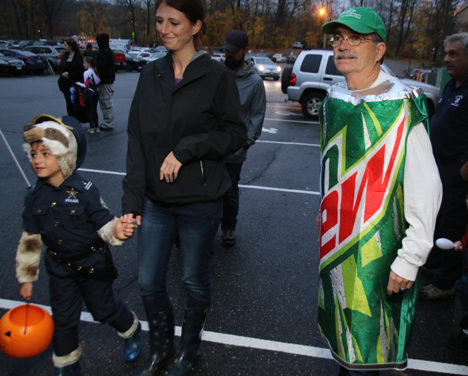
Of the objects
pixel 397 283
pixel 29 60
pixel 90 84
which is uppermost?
pixel 397 283

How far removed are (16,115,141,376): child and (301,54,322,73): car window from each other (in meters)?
11.3

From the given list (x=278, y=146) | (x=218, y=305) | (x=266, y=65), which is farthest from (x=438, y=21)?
(x=218, y=305)

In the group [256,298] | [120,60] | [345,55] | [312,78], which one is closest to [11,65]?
[120,60]

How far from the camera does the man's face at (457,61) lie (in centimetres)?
323

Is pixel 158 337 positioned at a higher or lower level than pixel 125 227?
lower

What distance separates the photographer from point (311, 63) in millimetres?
12625

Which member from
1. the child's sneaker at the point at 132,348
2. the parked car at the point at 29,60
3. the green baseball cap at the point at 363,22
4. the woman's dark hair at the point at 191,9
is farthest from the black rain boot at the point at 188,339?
the parked car at the point at 29,60

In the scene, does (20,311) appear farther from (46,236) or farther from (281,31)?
(281,31)

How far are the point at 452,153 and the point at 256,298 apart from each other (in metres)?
1.95

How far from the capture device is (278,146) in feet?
Answer: 28.6

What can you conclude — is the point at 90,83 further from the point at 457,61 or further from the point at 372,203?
the point at 372,203

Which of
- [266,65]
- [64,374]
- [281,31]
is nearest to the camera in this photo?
[64,374]

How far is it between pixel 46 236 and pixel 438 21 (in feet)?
178

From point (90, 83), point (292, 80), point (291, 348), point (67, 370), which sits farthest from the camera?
point (292, 80)
